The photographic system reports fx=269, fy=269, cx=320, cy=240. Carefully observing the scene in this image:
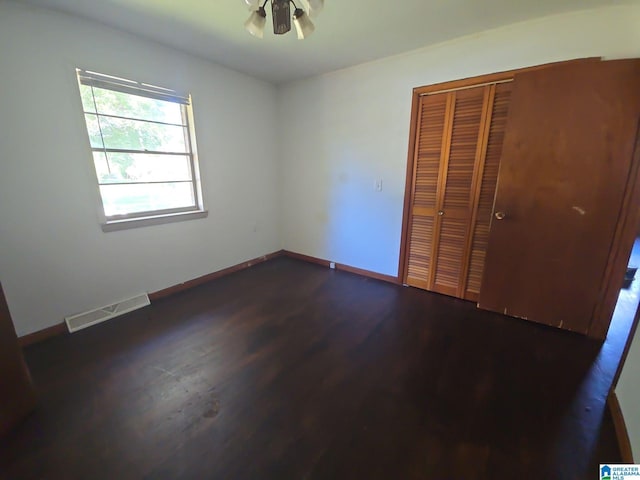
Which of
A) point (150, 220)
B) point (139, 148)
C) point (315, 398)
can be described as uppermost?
point (139, 148)

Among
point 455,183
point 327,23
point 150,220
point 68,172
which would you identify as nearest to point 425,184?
point 455,183

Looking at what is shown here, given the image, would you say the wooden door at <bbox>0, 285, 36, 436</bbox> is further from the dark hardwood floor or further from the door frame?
the door frame

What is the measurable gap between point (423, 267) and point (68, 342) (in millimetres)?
3240

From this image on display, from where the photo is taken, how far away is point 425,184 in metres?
2.81

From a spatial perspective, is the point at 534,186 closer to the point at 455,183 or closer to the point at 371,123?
the point at 455,183

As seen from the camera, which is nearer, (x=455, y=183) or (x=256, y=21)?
(x=256, y=21)

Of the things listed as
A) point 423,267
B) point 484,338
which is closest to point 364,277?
point 423,267

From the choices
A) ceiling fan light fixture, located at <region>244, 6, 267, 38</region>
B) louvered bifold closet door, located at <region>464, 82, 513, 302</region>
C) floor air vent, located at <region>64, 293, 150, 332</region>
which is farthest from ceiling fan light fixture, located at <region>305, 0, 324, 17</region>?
floor air vent, located at <region>64, 293, 150, 332</region>

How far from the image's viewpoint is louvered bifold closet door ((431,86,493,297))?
8.04 ft

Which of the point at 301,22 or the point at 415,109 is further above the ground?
the point at 301,22

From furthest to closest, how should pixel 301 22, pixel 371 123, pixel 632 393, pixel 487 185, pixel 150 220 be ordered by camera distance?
pixel 371 123
pixel 150 220
pixel 487 185
pixel 301 22
pixel 632 393

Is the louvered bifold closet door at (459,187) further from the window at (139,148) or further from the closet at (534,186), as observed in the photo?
the window at (139,148)
